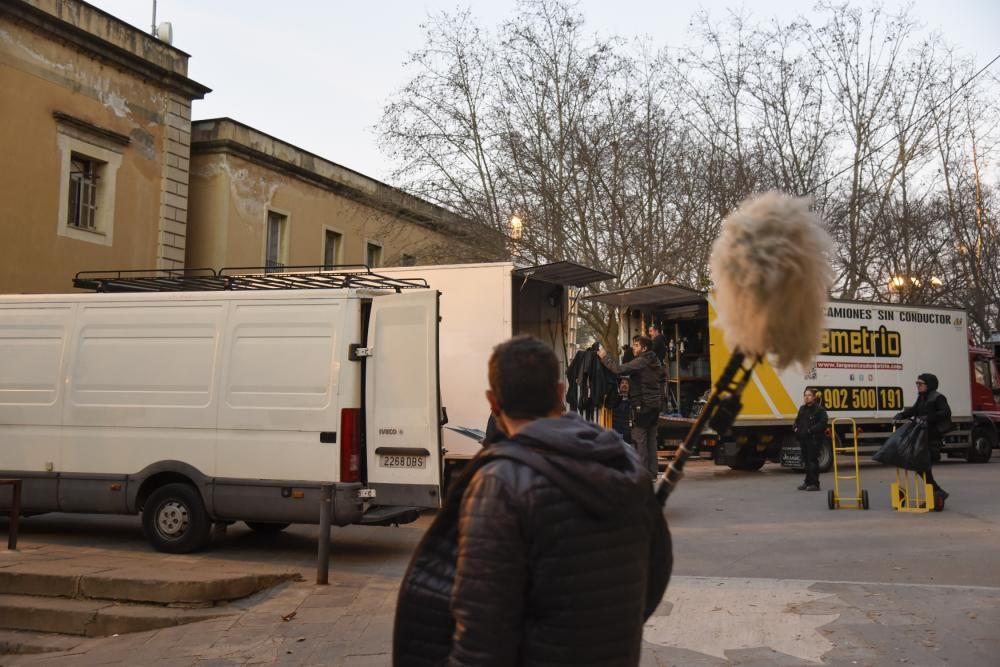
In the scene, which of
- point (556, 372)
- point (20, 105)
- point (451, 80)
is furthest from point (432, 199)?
point (556, 372)

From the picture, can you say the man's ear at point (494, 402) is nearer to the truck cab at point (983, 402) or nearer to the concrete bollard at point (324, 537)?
the concrete bollard at point (324, 537)

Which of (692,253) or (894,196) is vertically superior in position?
(894,196)

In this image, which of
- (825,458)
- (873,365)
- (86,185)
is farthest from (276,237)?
(873,365)

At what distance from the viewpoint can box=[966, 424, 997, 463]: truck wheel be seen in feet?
64.9

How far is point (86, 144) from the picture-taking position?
18906 millimetres

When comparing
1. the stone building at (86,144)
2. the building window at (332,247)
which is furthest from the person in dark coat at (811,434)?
the building window at (332,247)

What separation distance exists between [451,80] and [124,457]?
16509mm

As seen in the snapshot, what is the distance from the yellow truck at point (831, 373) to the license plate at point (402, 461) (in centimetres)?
778

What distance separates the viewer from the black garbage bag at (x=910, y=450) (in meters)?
10.8

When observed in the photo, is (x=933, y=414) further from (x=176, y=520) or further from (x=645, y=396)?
(x=176, y=520)

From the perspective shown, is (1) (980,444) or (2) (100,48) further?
(1) (980,444)

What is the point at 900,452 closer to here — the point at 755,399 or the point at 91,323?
the point at 755,399

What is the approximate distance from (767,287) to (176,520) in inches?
300

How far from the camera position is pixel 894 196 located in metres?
26.4
